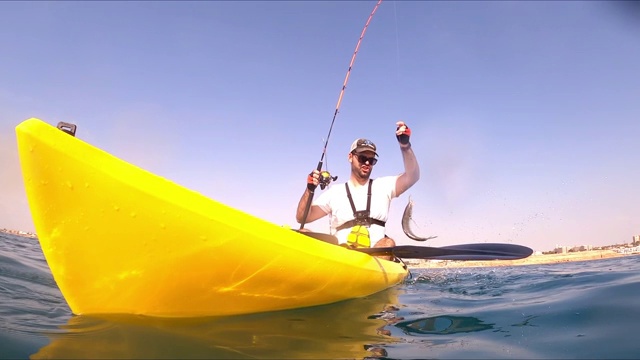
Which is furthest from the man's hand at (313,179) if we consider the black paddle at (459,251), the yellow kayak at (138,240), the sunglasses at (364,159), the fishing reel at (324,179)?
the yellow kayak at (138,240)

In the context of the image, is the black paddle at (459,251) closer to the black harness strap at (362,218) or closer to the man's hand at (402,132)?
the black harness strap at (362,218)

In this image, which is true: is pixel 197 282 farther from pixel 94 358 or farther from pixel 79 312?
pixel 79 312

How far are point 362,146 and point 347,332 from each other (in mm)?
3546

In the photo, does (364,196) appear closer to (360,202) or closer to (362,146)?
(360,202)

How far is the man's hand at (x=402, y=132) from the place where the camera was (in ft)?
16.3

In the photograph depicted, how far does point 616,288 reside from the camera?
4.37 m

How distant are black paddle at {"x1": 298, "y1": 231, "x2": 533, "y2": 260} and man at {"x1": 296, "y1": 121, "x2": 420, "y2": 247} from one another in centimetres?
78

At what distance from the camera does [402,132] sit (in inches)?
197

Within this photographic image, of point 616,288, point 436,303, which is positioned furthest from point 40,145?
point 616,288

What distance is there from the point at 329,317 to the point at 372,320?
1.35 feet

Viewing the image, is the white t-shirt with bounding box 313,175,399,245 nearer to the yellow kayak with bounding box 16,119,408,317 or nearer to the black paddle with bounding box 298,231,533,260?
the black paddle with bounding box 298,231,533,260

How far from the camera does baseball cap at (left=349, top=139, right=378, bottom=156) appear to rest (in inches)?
222

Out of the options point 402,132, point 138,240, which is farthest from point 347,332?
point 402,132

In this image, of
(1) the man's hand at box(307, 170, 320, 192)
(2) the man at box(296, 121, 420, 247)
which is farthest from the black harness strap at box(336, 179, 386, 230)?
(1) the man's hand at box(307, 170, 320, 192)
